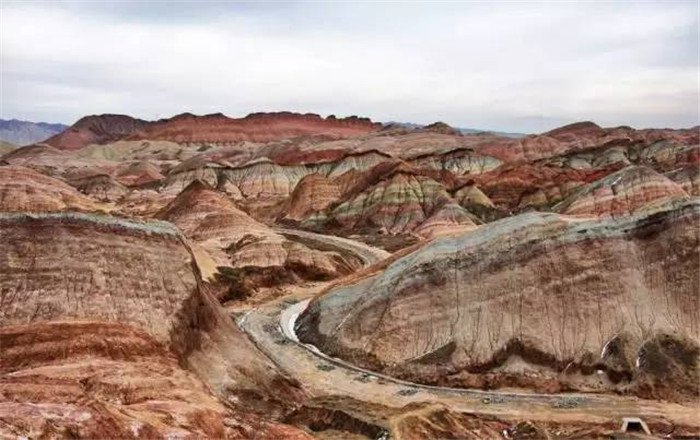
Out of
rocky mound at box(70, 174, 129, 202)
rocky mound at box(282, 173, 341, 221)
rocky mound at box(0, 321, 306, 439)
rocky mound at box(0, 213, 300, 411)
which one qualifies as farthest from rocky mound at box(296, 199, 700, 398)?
rocky mound at box(70, 174, 129, 202)

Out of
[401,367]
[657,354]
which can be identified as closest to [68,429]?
[401,367]

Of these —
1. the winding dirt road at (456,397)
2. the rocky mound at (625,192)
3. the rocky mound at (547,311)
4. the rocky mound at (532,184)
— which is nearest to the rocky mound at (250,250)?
the winding dirt road at (456,397)

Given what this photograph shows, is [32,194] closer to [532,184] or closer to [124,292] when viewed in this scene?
[124,292]

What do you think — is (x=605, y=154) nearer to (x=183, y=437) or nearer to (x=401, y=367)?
(x=401, y=367)

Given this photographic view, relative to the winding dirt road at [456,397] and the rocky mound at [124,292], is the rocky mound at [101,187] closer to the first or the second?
the winding dirt road at [456,397]

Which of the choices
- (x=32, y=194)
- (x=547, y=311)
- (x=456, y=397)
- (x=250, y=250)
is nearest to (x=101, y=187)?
(x=32, y=194)

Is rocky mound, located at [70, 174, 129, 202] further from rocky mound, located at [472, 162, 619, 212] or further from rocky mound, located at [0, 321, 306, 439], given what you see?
rocky mound, located at [0, 321, 306, 439]
